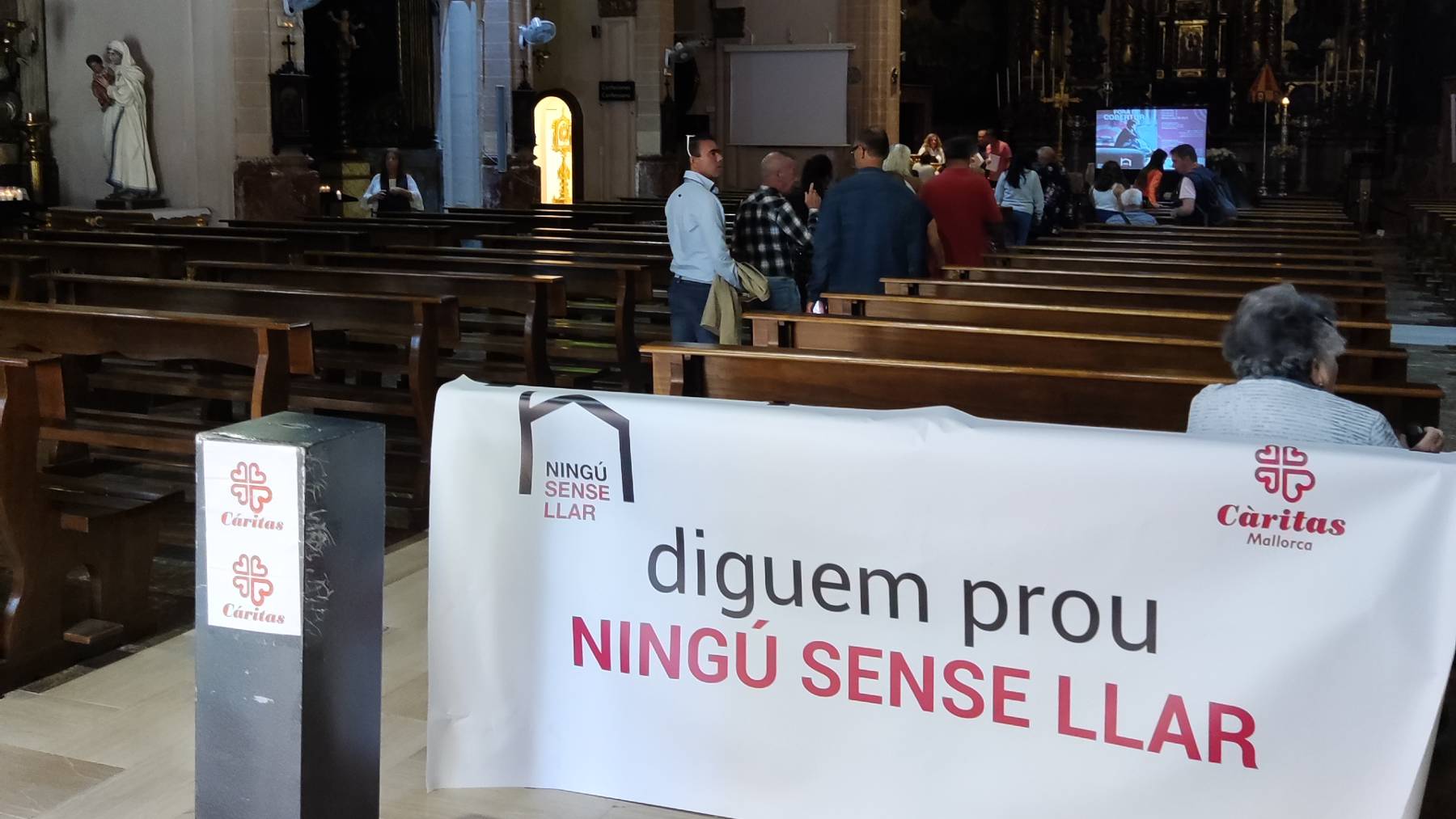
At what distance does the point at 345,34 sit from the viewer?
60.9 feet

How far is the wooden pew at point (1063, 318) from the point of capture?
17.3 feet

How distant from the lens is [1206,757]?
8.17 feet

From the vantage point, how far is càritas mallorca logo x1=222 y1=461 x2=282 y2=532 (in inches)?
97.0

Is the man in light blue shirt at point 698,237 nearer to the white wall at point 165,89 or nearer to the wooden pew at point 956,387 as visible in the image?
the wooden pew at point 956,387

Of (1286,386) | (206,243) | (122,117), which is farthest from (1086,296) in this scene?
(122,117)

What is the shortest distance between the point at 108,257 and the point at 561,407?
657 cm

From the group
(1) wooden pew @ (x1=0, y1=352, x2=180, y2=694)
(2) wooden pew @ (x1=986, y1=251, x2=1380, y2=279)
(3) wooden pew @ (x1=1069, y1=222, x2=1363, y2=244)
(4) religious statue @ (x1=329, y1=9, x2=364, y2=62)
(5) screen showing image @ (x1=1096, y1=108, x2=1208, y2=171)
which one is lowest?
(1) wooden pew @ (x1=0, y1=352, x2=180, y2=694)

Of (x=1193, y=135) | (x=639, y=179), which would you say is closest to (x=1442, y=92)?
(x=1193, y=135)

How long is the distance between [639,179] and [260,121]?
7.47 meters

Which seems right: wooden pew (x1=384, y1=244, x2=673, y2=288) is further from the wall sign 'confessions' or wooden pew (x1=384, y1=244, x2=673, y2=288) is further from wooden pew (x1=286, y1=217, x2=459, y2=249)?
the wall sign 'confessions'

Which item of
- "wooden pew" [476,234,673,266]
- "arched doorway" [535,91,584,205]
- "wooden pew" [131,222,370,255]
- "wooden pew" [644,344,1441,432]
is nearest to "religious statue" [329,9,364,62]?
"arched doorway" [535,91,584,205]

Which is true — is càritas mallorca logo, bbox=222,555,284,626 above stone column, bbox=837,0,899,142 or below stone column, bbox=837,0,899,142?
below

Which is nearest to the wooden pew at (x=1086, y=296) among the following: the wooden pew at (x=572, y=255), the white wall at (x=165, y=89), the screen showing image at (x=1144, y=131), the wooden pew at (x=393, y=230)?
the wooden pew at (x=572, y=255)

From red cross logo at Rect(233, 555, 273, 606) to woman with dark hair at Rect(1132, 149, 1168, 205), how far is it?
13771mm
